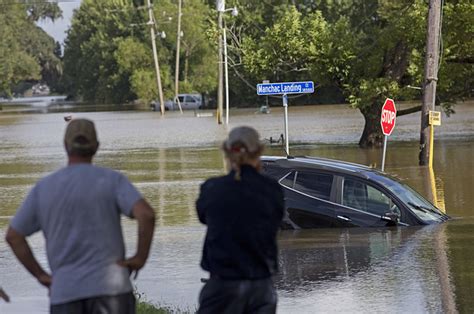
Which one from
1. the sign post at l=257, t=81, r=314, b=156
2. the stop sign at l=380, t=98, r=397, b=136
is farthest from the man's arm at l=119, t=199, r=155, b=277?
the sign post at l=257, t=81, r=314, b=156

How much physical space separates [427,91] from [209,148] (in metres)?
11.7

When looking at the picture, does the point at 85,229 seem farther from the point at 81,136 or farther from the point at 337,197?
the point at 337,197

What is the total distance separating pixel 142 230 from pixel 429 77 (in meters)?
21.7

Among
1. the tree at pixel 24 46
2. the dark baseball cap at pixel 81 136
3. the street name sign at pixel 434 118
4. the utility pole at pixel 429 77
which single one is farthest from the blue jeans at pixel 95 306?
the tree at pixel 24 46

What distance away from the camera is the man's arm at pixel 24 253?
5668 mm

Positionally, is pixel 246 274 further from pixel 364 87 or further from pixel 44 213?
pixel 364 87

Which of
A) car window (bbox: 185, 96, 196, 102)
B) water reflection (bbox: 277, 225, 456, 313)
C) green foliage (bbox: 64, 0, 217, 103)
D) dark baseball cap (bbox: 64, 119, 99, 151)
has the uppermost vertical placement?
green foliage (bbox: 64, 0, 217, 103)

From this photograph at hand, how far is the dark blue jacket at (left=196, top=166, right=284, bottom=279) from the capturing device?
5672 mm

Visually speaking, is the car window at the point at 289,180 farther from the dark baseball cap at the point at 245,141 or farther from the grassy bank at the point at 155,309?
the dark baseball cap at the point at 245,141

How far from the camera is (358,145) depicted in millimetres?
35562

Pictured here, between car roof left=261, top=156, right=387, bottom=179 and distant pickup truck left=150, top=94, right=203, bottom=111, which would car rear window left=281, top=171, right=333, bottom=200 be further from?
distant pickup truck left=150, top=94, right=203, bottom=111

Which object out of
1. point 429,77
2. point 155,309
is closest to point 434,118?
point 429,77

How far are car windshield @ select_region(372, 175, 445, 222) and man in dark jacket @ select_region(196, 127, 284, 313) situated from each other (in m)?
9.01

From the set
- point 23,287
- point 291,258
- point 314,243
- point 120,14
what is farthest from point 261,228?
point 120,14
